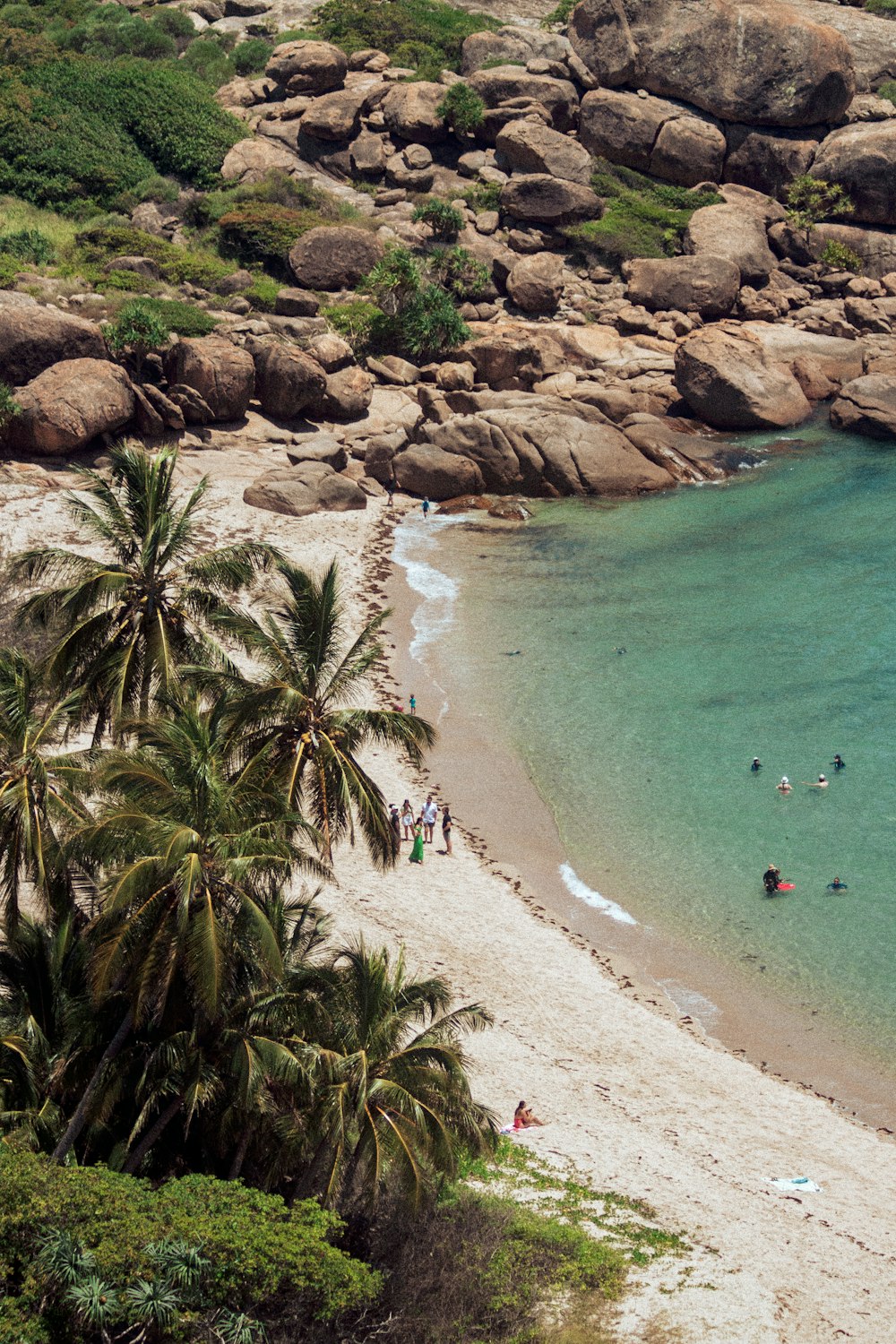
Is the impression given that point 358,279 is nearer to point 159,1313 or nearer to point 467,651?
point 467,651

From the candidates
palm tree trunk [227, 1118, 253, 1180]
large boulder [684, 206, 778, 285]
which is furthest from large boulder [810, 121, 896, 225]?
palm tree trunk [227, 1118, 253, 1180]

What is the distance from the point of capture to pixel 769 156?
8056 centimetres

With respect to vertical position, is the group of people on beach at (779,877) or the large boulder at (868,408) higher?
the large boulder at (868,408)

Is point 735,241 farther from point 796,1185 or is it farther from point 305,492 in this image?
point 796,1185

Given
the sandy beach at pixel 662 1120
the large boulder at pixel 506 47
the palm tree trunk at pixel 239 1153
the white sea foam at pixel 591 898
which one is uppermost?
the large boulder at pixel 506 47

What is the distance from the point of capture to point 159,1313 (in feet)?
43.1

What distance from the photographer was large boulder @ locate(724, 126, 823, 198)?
80.2 metres

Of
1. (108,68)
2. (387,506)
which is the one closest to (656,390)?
(387,506)

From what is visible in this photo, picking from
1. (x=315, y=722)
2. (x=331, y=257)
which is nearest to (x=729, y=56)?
(x=331, y=257)

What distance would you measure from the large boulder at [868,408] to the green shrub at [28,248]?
40.2 m

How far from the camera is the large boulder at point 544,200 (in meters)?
75.3

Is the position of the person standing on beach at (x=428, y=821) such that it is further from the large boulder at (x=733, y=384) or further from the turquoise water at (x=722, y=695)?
the large boulder at (x=733, y=384)

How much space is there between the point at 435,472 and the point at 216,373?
401 inches

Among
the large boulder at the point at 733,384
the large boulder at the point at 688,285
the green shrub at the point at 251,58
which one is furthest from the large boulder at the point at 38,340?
the green shrub at the point at 251,58
